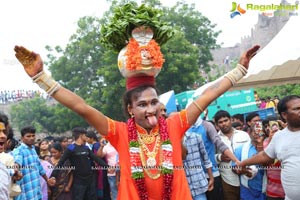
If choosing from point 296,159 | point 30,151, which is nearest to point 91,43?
point 30,151

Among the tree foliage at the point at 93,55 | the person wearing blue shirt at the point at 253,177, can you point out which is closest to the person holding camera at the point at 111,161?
the person wearing blue shirt at the point at 253,177

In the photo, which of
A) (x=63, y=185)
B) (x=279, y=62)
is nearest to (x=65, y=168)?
(x=63, y=185)

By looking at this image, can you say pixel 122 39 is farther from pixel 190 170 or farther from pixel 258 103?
pixel 258 103

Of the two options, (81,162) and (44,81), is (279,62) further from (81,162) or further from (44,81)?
(44,81)

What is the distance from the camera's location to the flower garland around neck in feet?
11.3

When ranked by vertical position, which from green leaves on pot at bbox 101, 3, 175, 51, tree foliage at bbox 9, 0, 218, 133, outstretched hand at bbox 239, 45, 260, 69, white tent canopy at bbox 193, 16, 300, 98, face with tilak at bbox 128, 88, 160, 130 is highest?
tree foliage at bbox 9, 0, 218, 133

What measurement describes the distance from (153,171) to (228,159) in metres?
3.03

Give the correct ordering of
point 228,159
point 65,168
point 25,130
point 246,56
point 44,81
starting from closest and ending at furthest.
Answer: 1. point 44,81
2. point 246,56
3. point 228,159
4. point 25,130
5. point 65,168

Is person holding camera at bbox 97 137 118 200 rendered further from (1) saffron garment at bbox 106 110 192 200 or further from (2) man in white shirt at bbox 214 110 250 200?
(1) saffron garment at bbox 106 110 192 200

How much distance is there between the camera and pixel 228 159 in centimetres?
631

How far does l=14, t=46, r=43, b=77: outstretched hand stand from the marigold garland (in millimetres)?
691

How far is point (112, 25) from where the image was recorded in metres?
3.74

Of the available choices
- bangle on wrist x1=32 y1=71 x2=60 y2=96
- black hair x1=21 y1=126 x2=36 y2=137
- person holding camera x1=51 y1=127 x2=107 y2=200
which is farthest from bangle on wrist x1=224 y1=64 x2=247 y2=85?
person holding camera x1=51 y1=127 x2=107 y2=200

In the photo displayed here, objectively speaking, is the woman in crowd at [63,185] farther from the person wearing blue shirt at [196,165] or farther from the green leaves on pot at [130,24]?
the green leaves on pot at [130,24]
